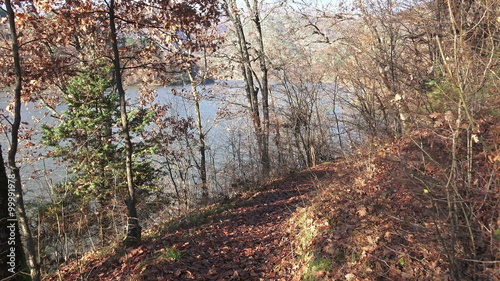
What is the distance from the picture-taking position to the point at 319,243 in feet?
16.5

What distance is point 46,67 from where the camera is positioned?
5926mm

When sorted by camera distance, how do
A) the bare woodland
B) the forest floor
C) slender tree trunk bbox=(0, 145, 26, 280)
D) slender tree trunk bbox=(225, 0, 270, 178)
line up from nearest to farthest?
the bare woodland → the forest floor → slender tree trunk bbox=(0, 145, 26, 280) → slender tree trunk bbox=(225, 0, 270, 178)

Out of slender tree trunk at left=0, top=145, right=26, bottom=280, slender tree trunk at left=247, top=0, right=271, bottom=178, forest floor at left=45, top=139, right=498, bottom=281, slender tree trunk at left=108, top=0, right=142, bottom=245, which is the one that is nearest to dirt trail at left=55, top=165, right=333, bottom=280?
forest floor at left=45, top=139, right=498, bottom=281

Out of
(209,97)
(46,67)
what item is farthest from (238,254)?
(209,97)

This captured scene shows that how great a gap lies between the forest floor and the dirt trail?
0.02 meters

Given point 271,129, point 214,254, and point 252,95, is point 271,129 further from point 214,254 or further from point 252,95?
point 214,254

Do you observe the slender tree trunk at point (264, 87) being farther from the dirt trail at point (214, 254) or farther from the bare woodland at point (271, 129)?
the dirt trail at point (214, 254)

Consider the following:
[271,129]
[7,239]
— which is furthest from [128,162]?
[271,129]

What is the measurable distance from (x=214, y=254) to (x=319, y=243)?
194cm

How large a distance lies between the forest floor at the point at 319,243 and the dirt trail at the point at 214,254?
18 mm

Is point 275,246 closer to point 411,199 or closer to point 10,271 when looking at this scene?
point 411,199

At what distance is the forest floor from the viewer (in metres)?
3.88

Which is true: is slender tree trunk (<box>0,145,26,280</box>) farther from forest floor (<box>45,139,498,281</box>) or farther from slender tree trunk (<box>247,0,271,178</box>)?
slender tree trunk (<box>247,0,271,178</box>)

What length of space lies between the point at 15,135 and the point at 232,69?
10.7 meters
